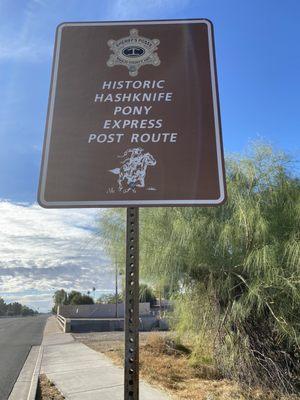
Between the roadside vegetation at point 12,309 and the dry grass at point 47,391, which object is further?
the roadside vegetation at point 12,309

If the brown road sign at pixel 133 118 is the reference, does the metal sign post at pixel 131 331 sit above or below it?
below

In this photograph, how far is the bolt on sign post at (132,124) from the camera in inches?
91.0

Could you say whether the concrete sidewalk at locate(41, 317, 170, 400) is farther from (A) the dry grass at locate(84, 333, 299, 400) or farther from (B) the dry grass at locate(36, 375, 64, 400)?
(A) the dry grass at locate(84, 333, 299, 400)

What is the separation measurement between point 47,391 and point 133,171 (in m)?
7.55

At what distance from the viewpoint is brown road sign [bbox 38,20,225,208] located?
2.31 m

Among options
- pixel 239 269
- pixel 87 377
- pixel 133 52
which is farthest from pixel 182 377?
pixel 133 52

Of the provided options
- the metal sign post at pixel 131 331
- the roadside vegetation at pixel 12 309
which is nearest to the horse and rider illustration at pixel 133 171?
the metal sign post at pixel 131 331

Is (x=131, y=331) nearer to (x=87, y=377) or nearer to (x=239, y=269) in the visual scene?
(x=239, y=269)

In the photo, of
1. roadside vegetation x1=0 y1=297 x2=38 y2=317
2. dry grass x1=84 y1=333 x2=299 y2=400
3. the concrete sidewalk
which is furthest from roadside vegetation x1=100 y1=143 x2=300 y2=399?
roadside vegetation x1=0 y1=297 x2=38 y2=317

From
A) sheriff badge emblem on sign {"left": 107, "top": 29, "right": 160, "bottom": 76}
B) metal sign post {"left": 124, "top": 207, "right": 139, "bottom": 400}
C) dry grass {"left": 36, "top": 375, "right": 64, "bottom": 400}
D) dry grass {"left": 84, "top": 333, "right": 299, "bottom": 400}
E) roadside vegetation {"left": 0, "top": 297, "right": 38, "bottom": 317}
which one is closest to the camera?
metal sign post {"left": 124, "top": 207, "right": 139, "bottom": 400}

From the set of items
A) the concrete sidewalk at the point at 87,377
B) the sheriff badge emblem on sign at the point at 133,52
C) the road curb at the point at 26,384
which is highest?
the sheriff badge emblem on sign at the point at 133,52

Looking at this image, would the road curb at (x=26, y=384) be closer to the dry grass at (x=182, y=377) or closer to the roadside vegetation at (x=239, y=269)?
the dry grass at (x=182, y=377)

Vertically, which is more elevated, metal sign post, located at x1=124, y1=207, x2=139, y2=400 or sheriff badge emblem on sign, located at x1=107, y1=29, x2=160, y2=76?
sheriff badge emblem on sign, located at x1=107, y1=29, x2=160, y2=76

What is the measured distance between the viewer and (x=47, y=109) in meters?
2.55
